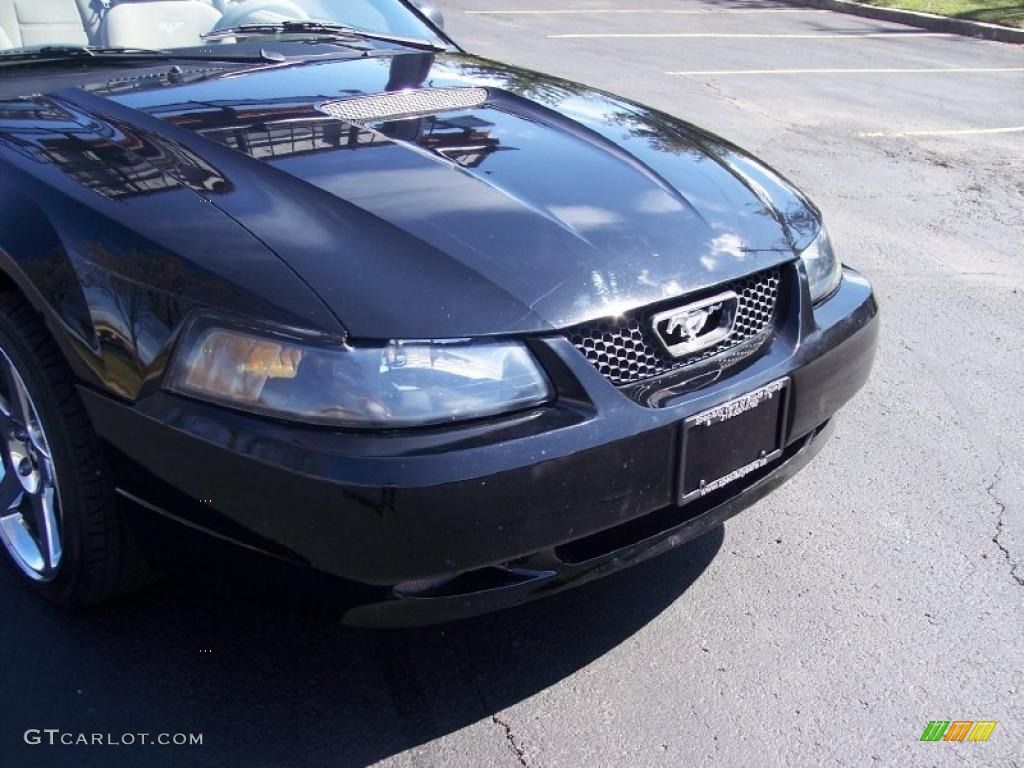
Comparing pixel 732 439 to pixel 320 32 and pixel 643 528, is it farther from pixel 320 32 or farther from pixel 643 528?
pixel 320 32

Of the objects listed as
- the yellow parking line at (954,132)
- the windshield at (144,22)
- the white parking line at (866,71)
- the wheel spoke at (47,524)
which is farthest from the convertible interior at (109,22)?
the white parking line at (866,71)

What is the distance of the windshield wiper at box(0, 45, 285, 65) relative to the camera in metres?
3.19

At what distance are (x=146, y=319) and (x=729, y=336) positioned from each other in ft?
4.14

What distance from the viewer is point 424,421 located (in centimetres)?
205

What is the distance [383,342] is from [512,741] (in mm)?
951

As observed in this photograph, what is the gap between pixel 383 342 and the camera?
206 cm

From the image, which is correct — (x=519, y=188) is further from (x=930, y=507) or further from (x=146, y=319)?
(x=930, y=507)

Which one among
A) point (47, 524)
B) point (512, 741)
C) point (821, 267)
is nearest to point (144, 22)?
point (47, 524)

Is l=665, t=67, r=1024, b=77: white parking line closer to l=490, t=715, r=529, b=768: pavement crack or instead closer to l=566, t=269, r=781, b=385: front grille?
l=566, t=269, r=781, b=385: front grille

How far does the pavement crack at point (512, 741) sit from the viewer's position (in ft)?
7.66

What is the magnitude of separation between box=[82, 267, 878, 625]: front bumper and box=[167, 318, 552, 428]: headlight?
34 millimetres

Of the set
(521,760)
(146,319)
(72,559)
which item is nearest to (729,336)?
(521,760)

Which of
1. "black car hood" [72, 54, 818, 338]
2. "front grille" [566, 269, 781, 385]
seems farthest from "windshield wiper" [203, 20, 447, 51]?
"front grille" [566, 269, 781, 385]

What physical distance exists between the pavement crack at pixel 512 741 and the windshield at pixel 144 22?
2.23 meters
